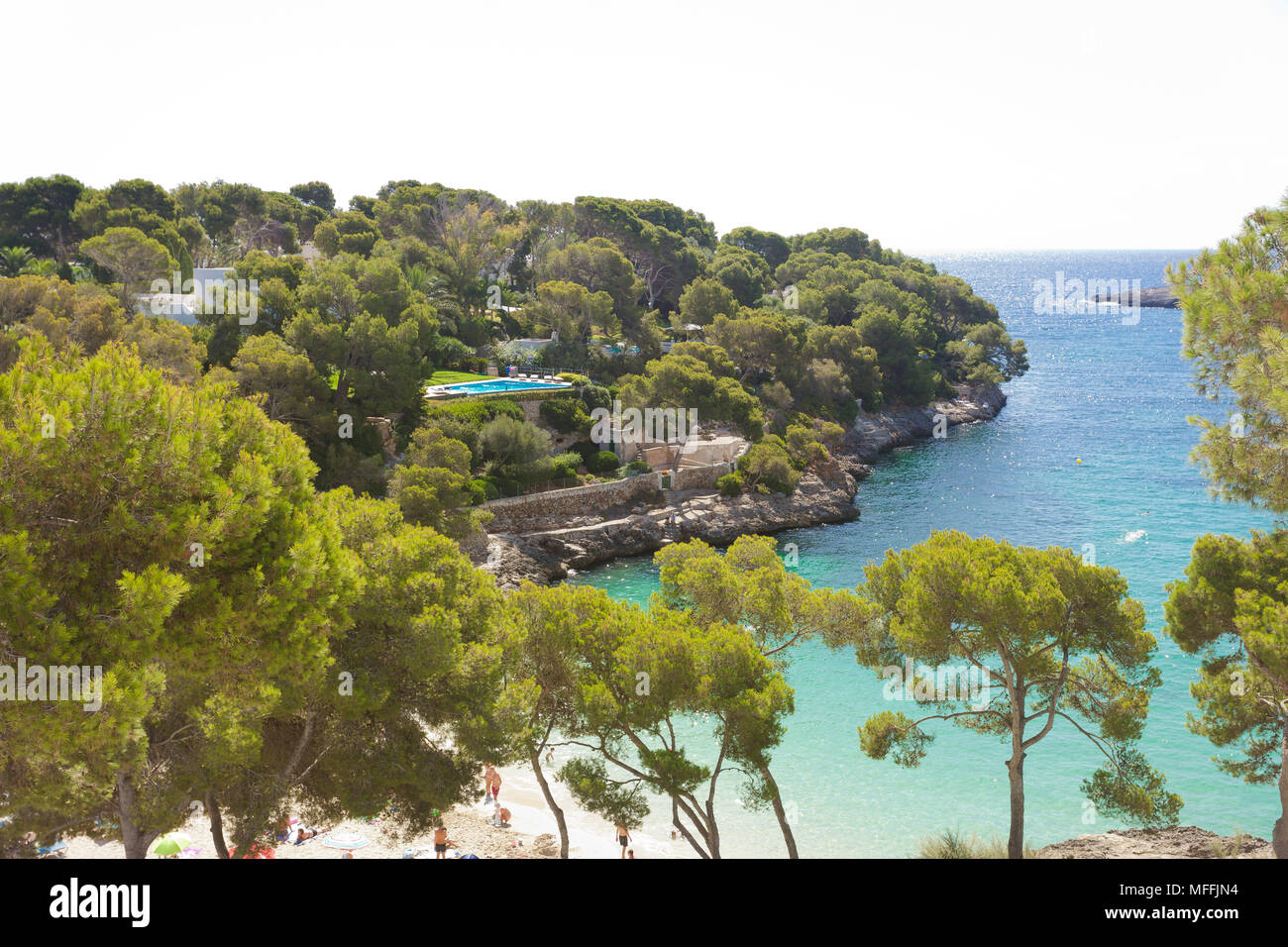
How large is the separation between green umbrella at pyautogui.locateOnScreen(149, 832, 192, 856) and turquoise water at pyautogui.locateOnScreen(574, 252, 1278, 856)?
398 inches

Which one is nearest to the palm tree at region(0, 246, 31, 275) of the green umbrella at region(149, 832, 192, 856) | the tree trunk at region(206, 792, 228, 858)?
the green umbrella at region(149, 832, 192, 856)

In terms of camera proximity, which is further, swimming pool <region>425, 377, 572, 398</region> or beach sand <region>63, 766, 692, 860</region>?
swimming pool <region>425, 377, 572, 398</region>

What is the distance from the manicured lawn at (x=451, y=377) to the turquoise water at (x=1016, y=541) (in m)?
15.9

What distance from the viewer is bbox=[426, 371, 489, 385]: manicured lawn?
1876 inches

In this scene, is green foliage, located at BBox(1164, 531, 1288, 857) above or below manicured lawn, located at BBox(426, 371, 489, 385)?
below

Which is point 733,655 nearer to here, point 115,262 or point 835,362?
point 115,262

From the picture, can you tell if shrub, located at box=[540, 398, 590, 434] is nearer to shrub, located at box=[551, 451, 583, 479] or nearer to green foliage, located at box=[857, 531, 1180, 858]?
shrub, located at box=[551, 451, 583, 479]

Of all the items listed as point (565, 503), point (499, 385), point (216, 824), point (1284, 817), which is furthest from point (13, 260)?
point (1284, 817)

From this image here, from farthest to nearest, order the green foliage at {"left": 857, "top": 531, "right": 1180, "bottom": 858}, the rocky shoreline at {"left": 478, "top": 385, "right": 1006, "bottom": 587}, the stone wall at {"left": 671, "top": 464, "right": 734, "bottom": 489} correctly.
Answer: the stone wall at {"left": 671, "top": 464, "right": 734, "bottom": 489}, the rocky shoreline at {"left": 478, "top": 385, "right": 1006, "bottom": 587}, the green foliage at {"left": 857, "top": 531, "right": 1180, "bottom": 858}

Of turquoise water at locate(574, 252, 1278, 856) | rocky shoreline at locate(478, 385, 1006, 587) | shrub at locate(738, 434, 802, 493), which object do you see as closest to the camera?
turquoise water at locate(574, 252, 1278, 856)

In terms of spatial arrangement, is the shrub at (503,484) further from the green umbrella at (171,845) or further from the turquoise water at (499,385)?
the green umbrella at (171,845)

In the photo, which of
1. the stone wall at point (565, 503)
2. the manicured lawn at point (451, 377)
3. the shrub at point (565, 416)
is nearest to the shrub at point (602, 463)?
the stone wall at point (565, 503)
